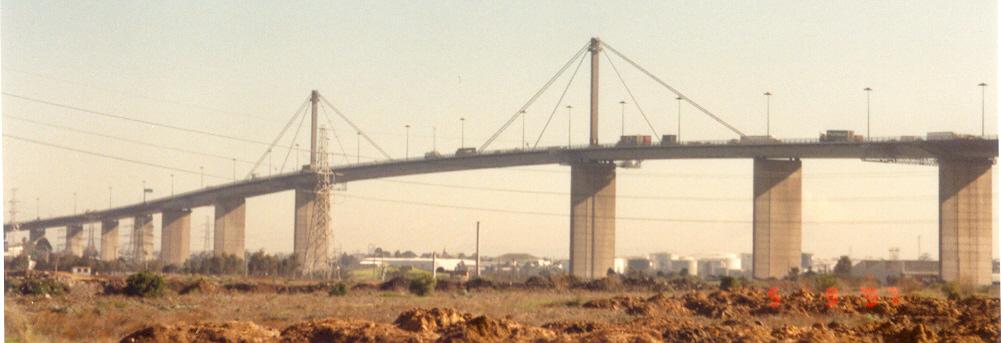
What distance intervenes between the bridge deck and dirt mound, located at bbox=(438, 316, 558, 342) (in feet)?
218

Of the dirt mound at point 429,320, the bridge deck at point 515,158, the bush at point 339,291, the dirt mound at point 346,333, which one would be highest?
the bridge deck at point 515,158

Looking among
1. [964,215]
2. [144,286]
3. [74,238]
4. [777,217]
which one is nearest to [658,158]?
[777,217]

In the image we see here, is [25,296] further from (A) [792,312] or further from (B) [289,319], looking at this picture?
(A) [792,312]

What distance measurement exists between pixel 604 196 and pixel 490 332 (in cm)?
8239

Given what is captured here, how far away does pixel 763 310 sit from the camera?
133ft

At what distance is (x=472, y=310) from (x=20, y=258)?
2220 inches

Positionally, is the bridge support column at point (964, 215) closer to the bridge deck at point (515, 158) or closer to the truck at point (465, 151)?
the bridge deck at point (515, 158)

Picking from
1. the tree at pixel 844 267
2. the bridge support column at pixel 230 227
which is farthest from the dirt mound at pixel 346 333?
the bridge support column at pixel 230 227

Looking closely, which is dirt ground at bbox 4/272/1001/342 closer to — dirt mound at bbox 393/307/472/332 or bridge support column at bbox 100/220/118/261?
dirt mound at bbox 393/307/472/332

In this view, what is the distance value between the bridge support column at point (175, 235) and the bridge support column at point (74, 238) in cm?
1036

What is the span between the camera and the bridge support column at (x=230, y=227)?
348 ft

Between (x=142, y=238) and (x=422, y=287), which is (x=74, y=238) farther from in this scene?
(x=422, y=287)

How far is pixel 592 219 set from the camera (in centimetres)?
10838

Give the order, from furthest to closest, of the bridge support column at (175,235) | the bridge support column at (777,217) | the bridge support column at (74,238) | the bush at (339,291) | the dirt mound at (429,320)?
the bridge support column at (74,238), the bridge support column at (175,235), the bridge support column at (777,217), the bush at (339,291), the dirt mound at (429,320)
